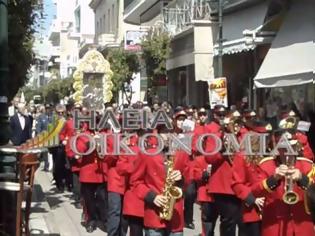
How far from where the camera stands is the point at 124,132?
8344 mm

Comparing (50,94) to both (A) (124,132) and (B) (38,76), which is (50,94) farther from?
(A) (124,132)

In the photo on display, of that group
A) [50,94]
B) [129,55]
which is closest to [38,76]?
[50,94]

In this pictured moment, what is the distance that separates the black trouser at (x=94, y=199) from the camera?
39.5ft

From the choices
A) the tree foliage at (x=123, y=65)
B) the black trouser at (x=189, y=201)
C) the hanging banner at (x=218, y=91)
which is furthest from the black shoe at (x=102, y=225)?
the tree foliage at (x=123, y=65)

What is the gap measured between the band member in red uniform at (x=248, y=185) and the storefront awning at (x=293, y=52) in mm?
7714

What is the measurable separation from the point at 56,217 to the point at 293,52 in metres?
6.85

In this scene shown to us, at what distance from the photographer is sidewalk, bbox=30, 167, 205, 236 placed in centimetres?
1149

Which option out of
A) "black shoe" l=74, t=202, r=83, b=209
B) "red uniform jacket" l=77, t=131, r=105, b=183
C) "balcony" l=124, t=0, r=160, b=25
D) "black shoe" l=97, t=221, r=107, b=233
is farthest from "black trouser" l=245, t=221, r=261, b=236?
"balcony" l=124, t=0, r=160, b=25

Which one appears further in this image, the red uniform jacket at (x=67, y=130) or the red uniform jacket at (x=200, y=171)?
the red uniform jacket at (x=67, y=130)

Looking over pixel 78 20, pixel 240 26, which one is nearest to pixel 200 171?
pixel 240 26

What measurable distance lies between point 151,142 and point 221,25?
1435 cm

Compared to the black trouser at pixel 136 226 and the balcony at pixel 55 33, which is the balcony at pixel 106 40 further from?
the balcony at pixel 55 33

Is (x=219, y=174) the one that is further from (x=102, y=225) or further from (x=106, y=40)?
(x=106, y=40)

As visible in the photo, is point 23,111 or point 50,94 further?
point 50,94
